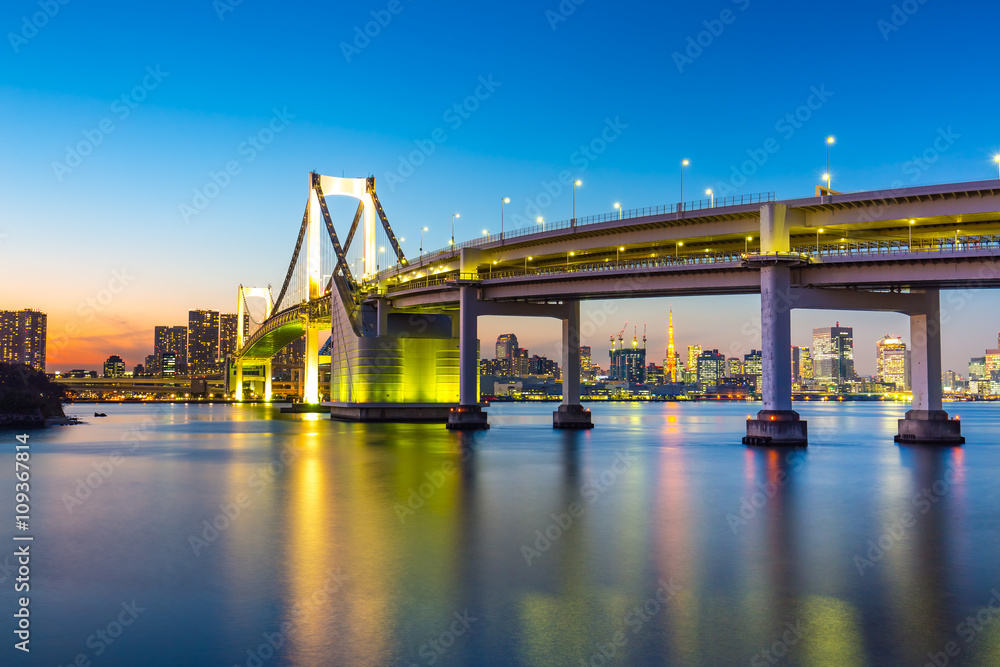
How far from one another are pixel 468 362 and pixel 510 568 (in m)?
47.2

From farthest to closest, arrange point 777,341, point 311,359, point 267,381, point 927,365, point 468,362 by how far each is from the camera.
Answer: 1. point 267,381
2. point 311,359
3. point 468,362
4. point 927,365
5. point 777,341

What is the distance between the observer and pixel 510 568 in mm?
14727

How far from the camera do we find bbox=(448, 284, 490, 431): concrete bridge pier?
61.4 m

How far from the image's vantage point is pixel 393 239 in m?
94.0

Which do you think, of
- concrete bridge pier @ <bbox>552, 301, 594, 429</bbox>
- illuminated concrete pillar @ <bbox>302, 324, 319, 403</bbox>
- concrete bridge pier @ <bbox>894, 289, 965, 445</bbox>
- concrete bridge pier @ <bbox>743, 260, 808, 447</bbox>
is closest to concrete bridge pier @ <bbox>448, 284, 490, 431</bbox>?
concrete bridge pier @ <bbox>552, 301, 594, 429</bbox>

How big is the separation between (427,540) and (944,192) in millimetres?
33052

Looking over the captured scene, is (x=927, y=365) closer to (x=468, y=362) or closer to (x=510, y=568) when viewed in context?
(x=468, y=362)

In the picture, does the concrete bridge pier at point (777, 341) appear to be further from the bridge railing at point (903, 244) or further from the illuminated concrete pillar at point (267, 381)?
the illuminated concrete pillar at point (267, 381)

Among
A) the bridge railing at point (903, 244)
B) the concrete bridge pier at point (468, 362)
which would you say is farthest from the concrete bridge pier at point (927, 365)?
the concrete bridge pier at point (468, 362)

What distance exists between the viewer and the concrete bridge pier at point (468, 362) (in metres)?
61.4

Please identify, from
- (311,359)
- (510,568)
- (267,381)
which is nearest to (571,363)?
(311,359)

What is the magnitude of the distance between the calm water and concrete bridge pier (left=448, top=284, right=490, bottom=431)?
28.5 m

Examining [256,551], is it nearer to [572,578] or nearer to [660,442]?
[572,578]

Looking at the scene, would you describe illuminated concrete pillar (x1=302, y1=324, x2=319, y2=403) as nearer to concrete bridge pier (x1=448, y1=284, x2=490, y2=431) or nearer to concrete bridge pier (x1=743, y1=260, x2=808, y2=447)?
concrete bridge pier (x1=448, y1=284, x2=490, y2=431)
